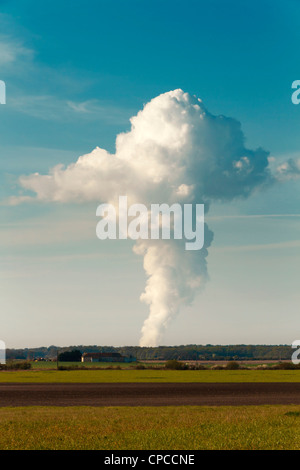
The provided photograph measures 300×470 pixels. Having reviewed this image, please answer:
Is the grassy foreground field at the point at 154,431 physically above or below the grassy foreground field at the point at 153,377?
above

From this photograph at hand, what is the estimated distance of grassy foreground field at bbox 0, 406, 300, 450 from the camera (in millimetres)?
18016

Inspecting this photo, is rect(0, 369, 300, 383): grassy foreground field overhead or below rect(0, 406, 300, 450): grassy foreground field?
below

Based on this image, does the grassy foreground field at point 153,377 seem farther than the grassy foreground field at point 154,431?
Yes

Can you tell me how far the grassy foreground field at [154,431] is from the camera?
59.1 ft

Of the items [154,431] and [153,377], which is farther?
[153,377]

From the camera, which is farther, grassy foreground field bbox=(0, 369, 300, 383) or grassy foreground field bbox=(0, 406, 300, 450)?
grassy foreground field bbox=(0, 369, 300, 383)

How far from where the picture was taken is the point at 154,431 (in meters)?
20.8

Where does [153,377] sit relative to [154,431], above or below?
below

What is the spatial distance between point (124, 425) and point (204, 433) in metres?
4.12
